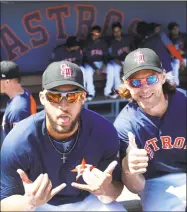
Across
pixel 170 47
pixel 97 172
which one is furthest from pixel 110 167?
pixel 170 47

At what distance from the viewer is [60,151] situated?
2.38m

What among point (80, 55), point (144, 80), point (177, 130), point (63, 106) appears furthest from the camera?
point (80, 55)

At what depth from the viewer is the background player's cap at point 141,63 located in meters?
2.61

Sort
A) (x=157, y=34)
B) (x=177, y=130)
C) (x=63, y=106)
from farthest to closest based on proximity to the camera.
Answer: (x=157, y=34) → (x=177, y=130) → (x=63, y=106)

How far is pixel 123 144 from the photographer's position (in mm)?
2693

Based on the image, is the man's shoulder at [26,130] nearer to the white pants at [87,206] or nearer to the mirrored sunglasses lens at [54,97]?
the mirrored sunglasses lens at [54,97]

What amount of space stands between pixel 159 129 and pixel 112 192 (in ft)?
2.11

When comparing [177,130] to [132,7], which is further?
[132,7]

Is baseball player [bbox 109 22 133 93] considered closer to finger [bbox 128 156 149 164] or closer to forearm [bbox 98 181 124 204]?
forearm [bbox 98 181 124 204]

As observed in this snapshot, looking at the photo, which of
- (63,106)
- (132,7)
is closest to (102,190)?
(63,106)

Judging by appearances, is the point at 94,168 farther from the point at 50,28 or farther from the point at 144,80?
the point at 50,28

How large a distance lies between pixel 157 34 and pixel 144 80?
4780 mm

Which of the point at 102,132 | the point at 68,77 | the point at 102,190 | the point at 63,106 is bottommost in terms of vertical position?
the point at 102,190

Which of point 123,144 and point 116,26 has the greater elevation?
point 116,26
